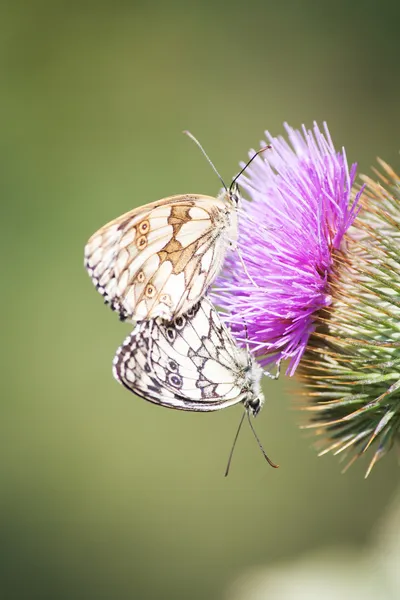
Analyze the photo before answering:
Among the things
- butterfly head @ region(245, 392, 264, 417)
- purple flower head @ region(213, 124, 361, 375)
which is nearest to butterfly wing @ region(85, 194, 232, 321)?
purple flower head @ region(213, 124, 361, 375)

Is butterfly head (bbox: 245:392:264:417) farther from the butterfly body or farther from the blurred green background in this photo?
the blurred green background

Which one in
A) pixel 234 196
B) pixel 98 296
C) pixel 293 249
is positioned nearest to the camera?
pixel 293 249

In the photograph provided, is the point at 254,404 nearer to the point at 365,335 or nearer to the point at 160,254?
the point at 365,335

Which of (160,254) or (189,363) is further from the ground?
(160,254)

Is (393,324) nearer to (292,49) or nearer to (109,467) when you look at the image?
(109,467)

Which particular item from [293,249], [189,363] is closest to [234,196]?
[293,249]

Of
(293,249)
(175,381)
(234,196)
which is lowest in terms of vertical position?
(175,381)
